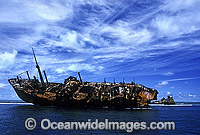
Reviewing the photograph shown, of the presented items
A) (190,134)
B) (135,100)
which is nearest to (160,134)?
(190,134)

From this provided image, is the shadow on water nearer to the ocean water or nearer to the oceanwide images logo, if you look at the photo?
the ocean water

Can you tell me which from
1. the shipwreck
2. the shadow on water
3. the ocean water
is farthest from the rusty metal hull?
the shadow on water

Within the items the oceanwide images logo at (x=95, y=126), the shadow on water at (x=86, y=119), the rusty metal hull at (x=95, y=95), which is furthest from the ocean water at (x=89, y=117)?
the rusty metal hull at (x=95, y=95)

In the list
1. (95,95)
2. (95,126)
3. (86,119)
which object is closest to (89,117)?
(86,119)

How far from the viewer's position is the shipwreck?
69.5 m

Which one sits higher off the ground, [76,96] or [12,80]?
[12,80]

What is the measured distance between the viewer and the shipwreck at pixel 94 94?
69.5 m

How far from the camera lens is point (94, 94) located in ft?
229

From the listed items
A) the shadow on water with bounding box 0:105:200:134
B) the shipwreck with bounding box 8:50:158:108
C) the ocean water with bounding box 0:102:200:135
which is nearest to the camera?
the ocean water with bounding box 0:102:200:135

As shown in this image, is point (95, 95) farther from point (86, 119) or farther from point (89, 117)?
point (86, 119)

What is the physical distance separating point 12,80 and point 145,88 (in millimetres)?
62814

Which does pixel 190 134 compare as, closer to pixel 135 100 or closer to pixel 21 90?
pixel 135 100

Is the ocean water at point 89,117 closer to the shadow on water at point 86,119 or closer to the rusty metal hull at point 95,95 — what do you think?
the shadow on water at point 86,119

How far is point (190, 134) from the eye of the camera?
28516 mm
